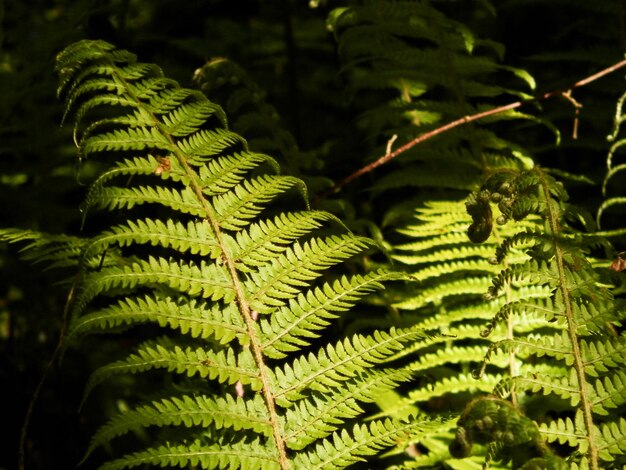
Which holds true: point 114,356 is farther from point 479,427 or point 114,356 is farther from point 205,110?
point 479,427

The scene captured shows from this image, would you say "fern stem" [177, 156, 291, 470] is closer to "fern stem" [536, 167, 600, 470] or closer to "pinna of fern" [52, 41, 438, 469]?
"pinna of fern" [52, 41, 438, 469]

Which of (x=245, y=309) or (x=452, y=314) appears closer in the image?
(x=245, y=309)

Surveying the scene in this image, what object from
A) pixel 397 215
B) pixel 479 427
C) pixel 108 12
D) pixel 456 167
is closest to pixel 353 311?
pixel 397 215

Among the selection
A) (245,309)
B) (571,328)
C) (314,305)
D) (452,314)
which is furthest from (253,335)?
(452,314)

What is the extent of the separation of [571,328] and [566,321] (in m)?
0.04

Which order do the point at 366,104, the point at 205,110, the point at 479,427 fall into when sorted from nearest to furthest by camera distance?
the point at 479,427 → the point at 205,110 → the point at 366,104

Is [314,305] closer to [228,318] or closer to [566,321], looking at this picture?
[228,318]

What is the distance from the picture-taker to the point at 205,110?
1572mm

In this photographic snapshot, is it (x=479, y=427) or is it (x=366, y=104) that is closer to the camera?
(x=479, y=427)

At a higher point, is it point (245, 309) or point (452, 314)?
point (245, 309)

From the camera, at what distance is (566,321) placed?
4.45 ft

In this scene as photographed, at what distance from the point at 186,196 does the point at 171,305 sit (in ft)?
0.83

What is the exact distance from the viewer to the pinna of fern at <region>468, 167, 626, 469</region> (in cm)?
126

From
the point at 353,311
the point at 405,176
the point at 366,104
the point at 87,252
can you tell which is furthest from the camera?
the point at 366,104
